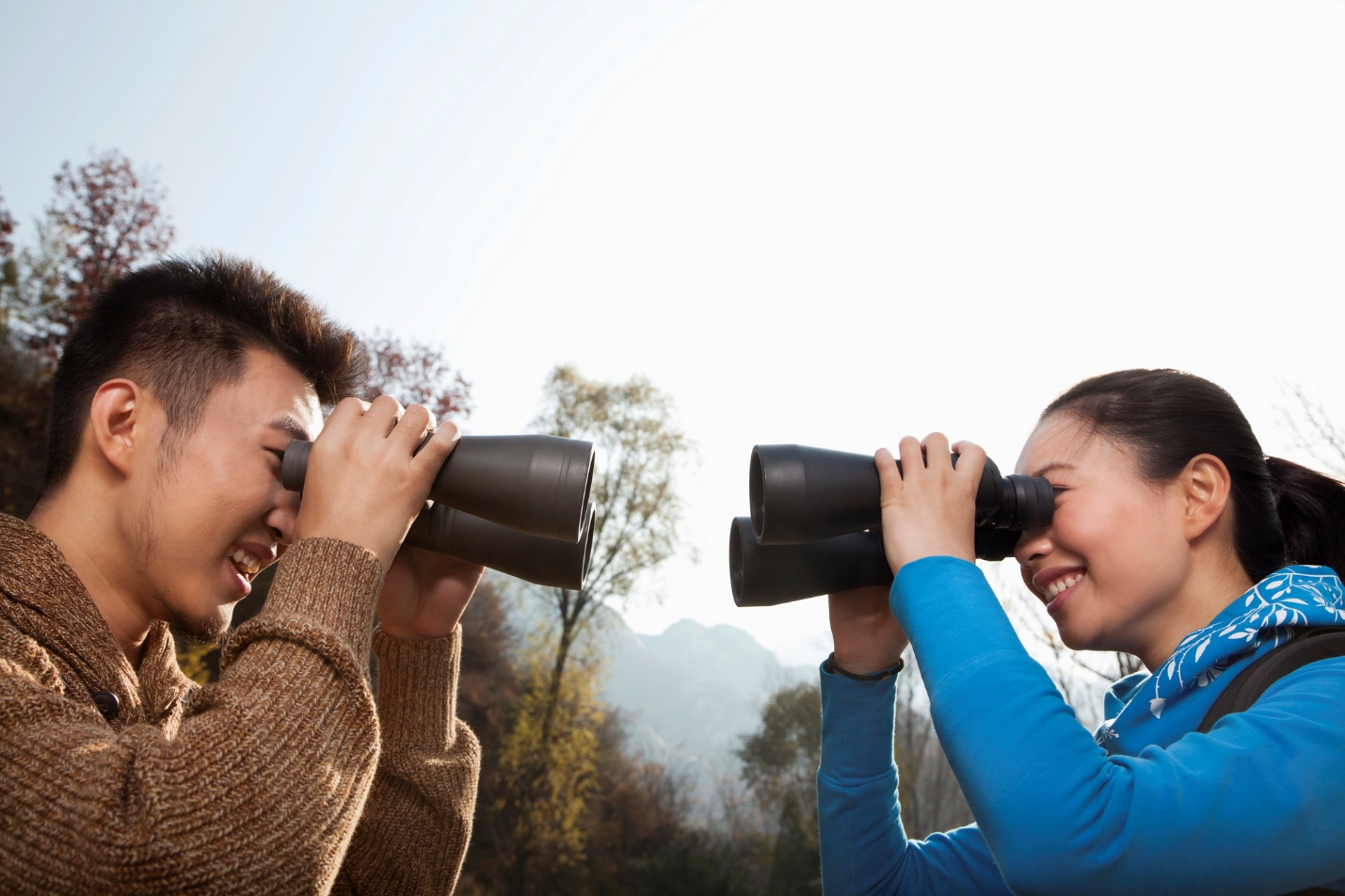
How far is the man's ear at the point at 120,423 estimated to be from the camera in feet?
4.49

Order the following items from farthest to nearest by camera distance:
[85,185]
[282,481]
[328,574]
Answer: [85,185] → [282,481] → [328,574]

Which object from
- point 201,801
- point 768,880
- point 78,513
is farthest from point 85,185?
point 768,880

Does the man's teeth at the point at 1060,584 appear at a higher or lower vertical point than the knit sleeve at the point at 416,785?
higher

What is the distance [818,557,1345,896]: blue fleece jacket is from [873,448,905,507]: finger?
13cm

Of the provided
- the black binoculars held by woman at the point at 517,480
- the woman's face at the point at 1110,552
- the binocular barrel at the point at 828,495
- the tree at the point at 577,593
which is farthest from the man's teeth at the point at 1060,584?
the tree at the point at 577,593

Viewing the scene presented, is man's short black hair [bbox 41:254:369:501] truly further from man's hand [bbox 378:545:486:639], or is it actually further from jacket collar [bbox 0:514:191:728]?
man's hand [bbox 378:545:486:639]

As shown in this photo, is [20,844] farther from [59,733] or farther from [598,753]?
[598,753]

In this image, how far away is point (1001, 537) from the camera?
1.48 meters

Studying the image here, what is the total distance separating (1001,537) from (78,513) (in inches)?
61.6

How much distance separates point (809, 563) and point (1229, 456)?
0.72 metres

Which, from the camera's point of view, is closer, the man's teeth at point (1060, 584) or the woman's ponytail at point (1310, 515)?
the man's teeth at point (1060, 584)

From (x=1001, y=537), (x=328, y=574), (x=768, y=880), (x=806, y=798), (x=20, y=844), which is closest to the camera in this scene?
(x=20, y=844)

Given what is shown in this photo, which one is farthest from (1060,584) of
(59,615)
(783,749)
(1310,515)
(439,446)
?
(783,749)

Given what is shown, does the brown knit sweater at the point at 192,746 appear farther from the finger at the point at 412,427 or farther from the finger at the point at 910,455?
the finger at the point at 910,455
